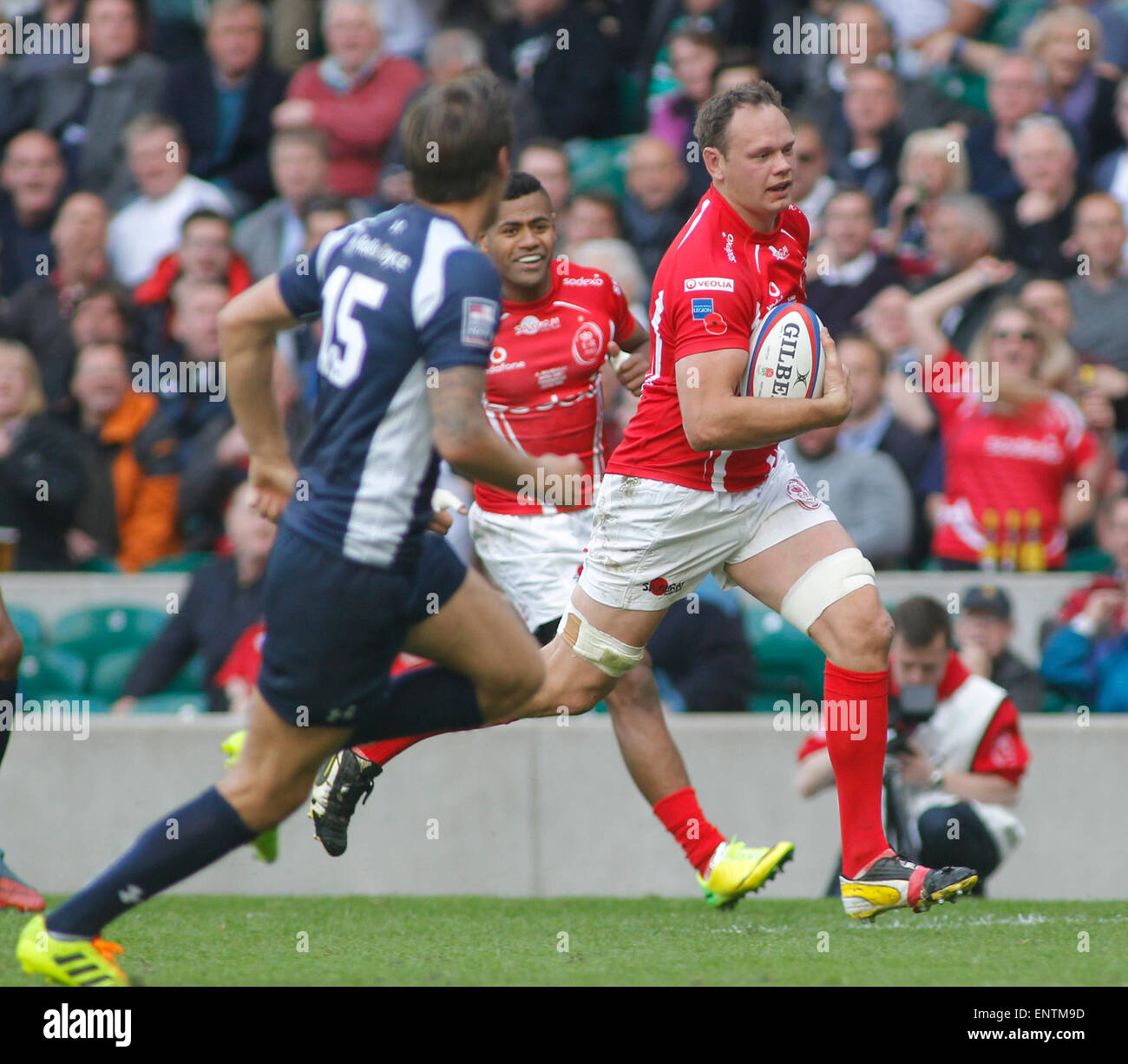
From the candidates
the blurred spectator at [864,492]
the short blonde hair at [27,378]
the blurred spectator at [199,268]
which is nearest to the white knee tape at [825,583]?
the blurred spectator at [864,492]

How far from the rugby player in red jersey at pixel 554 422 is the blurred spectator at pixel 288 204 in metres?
4.48

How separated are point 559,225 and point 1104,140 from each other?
130 inches

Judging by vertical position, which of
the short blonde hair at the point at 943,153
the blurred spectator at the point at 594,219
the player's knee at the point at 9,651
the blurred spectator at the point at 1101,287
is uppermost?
the short blonde hair at the point at 943,153

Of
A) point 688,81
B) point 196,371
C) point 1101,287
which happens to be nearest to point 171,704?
point 196,371

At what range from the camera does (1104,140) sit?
421 inches

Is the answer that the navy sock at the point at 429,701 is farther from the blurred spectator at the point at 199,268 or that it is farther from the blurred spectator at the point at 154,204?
the blurred spectator at the point at 154,204

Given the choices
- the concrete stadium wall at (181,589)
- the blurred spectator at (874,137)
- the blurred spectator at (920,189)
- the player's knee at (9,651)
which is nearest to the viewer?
the player's knee at (9,651)

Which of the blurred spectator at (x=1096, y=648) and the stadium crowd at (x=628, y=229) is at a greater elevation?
the stadium crowd at (x=628, y=229)

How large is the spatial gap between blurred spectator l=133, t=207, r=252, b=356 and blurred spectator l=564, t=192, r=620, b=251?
2.00 m

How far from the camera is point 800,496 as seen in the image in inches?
225

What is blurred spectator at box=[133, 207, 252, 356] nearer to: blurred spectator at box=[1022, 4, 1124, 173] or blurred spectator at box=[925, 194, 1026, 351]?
blurred spectator at box=[925, 194, 1026, 351]

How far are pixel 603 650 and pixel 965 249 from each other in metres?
4.74

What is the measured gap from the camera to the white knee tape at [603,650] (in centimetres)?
575
